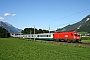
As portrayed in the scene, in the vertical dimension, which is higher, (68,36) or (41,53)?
(68,36)

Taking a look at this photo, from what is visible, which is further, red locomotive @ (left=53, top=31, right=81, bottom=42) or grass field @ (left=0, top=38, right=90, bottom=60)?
red locomotive @ (left=53, top=31, right=81, bottom=42)

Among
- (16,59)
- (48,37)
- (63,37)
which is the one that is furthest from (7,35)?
(16,59)

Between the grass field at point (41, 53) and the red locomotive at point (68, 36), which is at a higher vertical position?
the red locomotive at point (68, 36)

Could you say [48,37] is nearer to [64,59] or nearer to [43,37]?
[43,37]

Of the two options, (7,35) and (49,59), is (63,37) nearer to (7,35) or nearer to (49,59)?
(49,59)

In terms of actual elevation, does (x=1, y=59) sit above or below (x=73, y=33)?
below

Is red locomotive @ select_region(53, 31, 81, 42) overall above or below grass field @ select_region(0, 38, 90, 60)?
above

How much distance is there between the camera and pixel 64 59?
51.3ft

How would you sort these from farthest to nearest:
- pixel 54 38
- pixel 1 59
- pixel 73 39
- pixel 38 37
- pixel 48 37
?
pixel 38 37
pixel 48 37
pixel 54 38
pixel 73 39
pixel 1 59

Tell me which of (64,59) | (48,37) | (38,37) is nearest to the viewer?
(64,59)

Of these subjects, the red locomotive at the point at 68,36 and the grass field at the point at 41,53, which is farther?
the red locomotive at the point at 68,36

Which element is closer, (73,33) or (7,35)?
(73,33)

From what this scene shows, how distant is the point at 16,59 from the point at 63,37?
42.3 metres

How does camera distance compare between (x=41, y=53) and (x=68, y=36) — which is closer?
(x=41, y=53)
